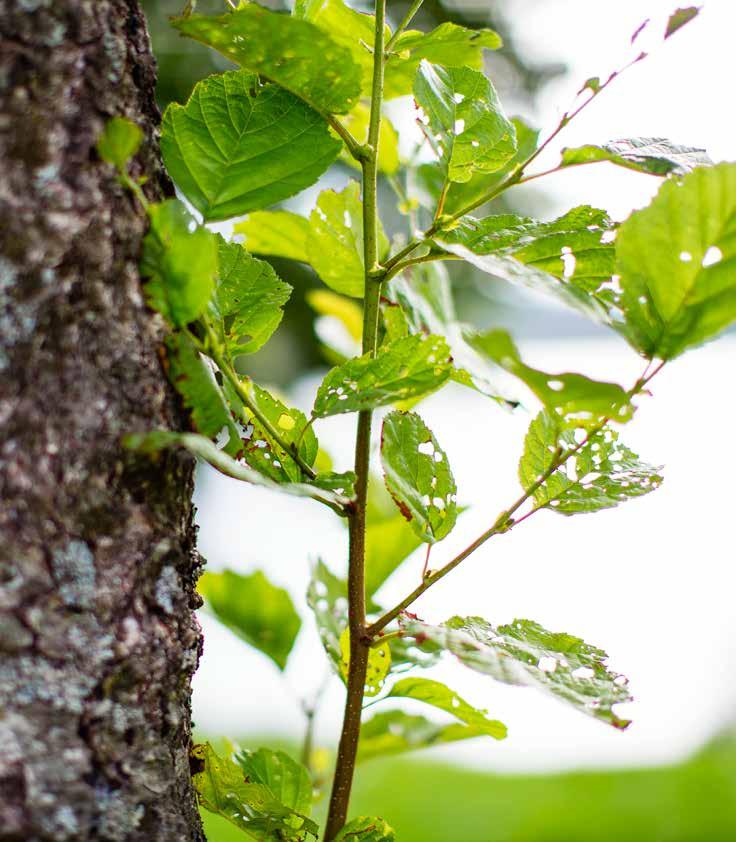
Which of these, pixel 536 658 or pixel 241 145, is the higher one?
pixel 241 145

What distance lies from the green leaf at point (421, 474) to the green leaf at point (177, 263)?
0.42 ft

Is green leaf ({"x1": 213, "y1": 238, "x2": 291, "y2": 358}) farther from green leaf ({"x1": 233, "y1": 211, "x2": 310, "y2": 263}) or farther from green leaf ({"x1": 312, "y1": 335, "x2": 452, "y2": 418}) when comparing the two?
green leaf ({"x1": 233, "y1": 211, "x2": 310, "y2": 263})

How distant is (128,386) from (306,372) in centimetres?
325

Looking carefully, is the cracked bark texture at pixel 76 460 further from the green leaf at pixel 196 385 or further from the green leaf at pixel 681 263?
the green leaf at pixel 681 263

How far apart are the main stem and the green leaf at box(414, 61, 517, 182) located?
0.09ft

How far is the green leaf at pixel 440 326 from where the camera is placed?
324 mm

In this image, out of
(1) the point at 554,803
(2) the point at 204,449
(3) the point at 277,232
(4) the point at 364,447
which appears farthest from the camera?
(1) the point at 554,803

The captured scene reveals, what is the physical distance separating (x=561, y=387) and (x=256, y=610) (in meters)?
0.38

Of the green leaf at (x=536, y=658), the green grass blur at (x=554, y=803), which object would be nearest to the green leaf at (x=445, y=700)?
the green leaf at (x=536, y=658)

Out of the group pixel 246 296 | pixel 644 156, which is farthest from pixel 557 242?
pixel 246 296

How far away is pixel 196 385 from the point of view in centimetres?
34

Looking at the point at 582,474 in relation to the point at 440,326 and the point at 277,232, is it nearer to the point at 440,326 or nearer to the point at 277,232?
the point at 440,326

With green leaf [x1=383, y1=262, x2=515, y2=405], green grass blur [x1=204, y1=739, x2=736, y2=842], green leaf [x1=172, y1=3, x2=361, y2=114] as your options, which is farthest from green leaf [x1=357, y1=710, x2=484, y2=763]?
green grass blur [x1=204, y1=739, x2=736, y2=842]

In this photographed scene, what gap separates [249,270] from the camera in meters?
0.40
